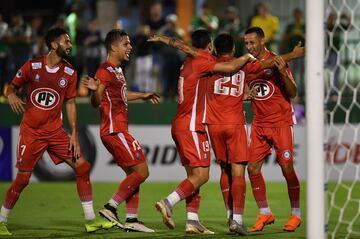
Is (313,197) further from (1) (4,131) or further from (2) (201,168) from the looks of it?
(1) (4,131)

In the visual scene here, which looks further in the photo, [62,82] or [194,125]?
[62,82]

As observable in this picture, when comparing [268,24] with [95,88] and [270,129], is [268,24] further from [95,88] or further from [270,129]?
[95,88]

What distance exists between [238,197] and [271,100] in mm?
1229

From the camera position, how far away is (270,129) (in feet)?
36.2

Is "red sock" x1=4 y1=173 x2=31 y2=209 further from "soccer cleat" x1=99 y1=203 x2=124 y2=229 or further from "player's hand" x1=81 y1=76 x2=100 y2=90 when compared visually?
"player's hand" x1=81 y1=76 x2=100 y2=90

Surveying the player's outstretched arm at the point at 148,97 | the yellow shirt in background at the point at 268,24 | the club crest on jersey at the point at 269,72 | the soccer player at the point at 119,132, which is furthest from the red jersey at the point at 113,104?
the yellow shirt in background at the point at 268,24

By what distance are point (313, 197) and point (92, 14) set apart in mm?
15018

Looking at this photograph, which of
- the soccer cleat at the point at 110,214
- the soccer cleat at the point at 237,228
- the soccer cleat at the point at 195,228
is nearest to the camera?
the soccer cleat at the point at 237,228

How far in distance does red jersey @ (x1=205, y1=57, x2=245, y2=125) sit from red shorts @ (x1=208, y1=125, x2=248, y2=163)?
65 millimetres

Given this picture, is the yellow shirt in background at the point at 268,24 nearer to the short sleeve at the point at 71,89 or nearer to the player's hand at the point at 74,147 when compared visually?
the short sleeve at the point at 71,89

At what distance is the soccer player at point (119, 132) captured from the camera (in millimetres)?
10859

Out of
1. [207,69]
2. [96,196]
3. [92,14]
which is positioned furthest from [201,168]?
[92,14]

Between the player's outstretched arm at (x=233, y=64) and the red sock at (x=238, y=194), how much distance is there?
1159mm

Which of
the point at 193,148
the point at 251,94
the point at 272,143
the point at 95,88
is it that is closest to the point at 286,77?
the point at 251,94
